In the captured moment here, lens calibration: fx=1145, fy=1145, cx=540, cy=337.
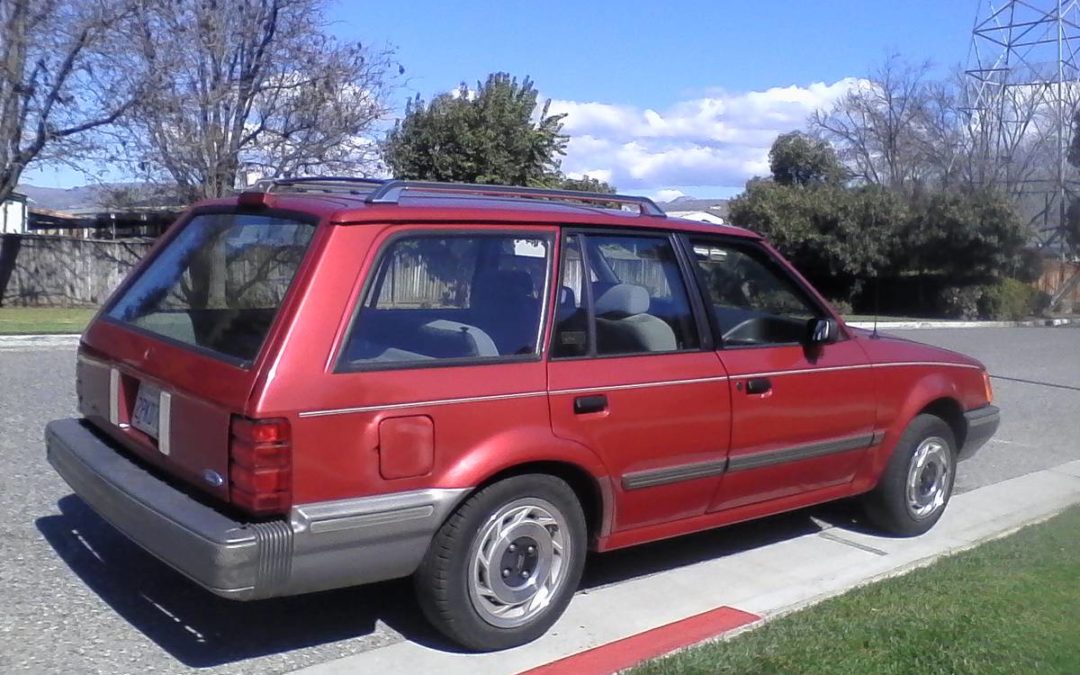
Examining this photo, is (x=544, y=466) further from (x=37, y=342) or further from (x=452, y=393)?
(x=37, y=342)

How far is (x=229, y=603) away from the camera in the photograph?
16.7 ft

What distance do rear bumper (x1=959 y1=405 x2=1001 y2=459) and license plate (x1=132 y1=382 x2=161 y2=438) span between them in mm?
4633

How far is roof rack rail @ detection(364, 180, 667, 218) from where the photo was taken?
4.73m

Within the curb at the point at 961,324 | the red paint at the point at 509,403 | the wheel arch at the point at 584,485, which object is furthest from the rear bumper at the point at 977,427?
the curb at the point at 961,324

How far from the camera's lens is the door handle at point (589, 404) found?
4.74m

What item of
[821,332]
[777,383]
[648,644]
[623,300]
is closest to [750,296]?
[821,332]

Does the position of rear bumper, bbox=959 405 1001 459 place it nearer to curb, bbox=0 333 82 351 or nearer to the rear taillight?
the rear taillight

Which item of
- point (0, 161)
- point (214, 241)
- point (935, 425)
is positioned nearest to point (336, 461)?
point (214, 241)

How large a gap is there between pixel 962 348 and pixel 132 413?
719 inches

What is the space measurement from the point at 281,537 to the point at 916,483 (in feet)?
13.4

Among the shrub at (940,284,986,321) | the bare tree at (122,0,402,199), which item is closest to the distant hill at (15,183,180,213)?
the bare tree at (122,0,402,199)

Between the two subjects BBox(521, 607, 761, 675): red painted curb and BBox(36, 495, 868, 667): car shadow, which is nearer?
BBox(521, 607, 761, 675): red painted curb

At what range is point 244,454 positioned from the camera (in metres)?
3.97

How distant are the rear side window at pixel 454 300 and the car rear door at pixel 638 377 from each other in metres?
0.14
